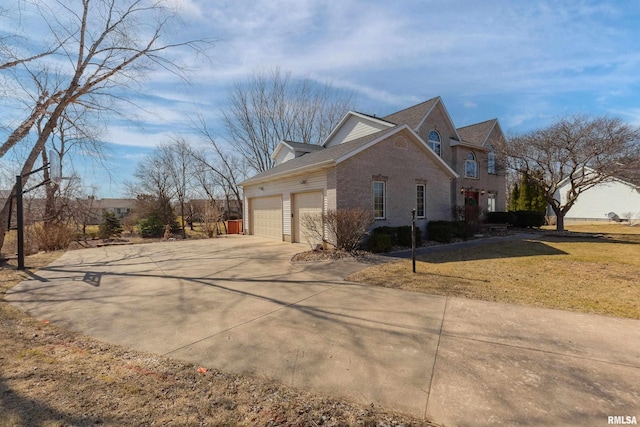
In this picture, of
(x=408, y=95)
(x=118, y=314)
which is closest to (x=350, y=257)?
(x=118, y=314)

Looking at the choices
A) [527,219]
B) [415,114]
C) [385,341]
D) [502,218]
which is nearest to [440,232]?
[415,114]

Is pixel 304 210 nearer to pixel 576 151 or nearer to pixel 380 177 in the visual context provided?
pixel 380 177

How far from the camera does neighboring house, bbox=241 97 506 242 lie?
37.6ft

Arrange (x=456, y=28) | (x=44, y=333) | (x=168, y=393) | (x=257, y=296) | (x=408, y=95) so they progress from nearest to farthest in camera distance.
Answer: (x=168, y=393) < (x=44, y=333) < (x=257, y=296) < (x=456, y=28) < (x=408, y=95)

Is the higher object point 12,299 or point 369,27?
point 369,27

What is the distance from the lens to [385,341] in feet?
11.7

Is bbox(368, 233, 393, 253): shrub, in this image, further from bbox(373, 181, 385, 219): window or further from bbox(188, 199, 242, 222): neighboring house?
bbox(188, 199, 242, 222): neighboring house

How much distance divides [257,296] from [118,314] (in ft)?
7.23

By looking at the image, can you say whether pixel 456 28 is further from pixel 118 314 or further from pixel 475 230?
pixel 118 314

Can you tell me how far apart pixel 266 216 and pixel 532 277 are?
1229 cm

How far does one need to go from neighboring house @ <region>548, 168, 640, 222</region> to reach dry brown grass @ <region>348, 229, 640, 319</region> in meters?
21.5

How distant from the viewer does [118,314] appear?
4.69m

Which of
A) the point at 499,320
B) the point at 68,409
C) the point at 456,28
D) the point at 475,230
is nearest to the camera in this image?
the point at 68,409

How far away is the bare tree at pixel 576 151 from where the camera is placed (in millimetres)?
15164
